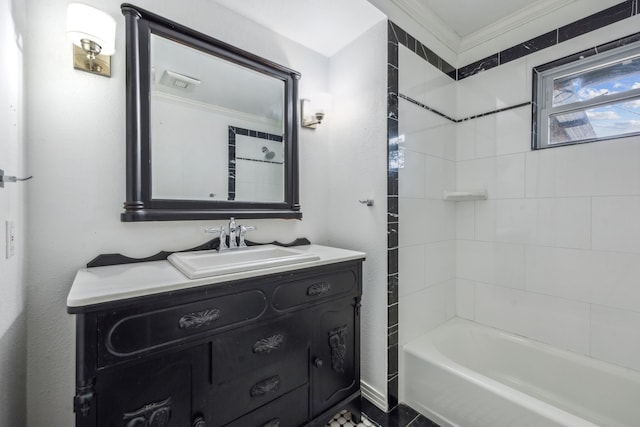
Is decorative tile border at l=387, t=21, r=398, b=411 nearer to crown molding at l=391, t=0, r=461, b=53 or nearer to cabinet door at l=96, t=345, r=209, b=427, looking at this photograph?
crown molding at l=391, t=0, r=461, b=53

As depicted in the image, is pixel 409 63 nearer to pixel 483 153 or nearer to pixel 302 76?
pixel 302 76

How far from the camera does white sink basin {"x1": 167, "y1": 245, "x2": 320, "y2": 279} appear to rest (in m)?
1.04

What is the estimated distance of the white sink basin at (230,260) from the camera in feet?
3.42

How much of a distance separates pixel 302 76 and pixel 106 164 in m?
1.32

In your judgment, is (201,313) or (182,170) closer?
(201,313)

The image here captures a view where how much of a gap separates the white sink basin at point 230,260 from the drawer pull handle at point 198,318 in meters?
0.13

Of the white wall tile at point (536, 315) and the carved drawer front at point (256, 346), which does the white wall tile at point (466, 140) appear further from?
the carved drawer front at point (256, 346)

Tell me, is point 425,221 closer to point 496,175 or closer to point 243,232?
point 496,175

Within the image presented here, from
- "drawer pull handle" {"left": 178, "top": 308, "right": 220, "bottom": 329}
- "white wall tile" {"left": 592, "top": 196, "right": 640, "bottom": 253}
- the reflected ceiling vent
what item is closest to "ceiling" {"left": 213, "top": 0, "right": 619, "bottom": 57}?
the reflected ceiling vent

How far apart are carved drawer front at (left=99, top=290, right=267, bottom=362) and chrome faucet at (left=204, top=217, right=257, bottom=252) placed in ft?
1.57

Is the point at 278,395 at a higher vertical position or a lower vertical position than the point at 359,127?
lower

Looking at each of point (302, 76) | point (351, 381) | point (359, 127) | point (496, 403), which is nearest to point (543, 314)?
point (496, 403)

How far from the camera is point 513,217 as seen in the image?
6.26 ft

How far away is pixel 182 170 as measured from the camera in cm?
144
